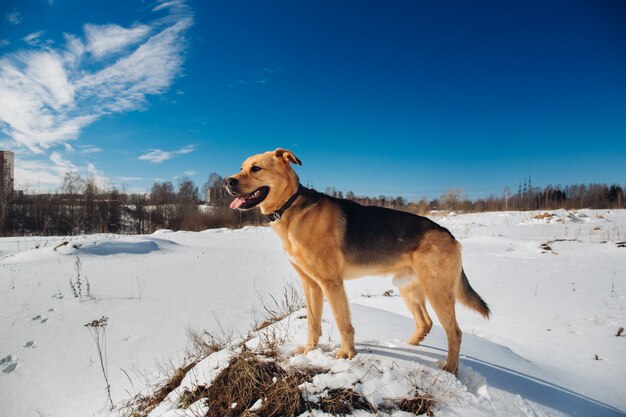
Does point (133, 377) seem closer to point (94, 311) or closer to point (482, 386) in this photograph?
point (94, 311)

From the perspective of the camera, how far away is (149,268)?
13.3m

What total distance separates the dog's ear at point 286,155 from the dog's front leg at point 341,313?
1446 mm

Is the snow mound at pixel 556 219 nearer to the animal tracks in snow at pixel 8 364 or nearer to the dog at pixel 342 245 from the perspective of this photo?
the dog at pixel 342 245

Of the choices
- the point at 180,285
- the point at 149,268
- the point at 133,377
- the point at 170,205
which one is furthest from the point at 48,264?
the point at 170,205

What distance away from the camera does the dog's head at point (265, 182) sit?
348 centimetres

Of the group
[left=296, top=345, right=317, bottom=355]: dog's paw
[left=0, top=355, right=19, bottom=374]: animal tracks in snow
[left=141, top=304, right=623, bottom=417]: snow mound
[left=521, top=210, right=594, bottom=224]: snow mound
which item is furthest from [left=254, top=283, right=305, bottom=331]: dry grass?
[left=521, top=210, right=594, bottom=224]: snow mound

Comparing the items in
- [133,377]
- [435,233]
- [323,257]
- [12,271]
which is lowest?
[133,377]

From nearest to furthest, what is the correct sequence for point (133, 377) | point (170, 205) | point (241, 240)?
point (133, 377) < point (241, 240) < point (170, 205)

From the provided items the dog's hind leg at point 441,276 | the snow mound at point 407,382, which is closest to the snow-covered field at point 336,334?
the snow mound at point 407,382

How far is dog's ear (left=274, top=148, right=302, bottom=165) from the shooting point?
3.73 meters

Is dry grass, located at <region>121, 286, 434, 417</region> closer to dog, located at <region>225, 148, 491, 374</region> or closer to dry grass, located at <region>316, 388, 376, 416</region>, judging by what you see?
dry grass, located at <region>316, 388, 376, 416</region>

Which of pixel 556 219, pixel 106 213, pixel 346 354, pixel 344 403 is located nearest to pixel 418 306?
pixel 346 354

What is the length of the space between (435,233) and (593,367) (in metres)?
3.38

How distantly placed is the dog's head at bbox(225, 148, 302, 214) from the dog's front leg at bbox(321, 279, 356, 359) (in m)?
1.10
